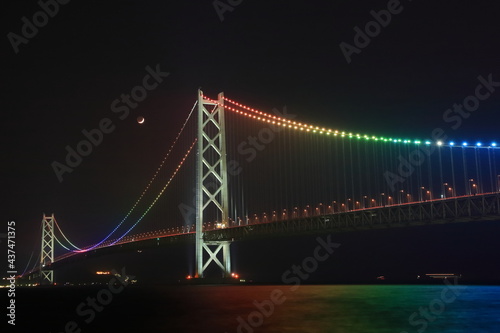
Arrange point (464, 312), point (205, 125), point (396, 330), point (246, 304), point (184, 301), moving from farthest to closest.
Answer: point (205, 125)
point (184, 301)
point (246, 304)
point (464, 312)
point (396, 330)

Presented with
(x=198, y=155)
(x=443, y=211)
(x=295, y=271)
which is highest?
(x=198, y=155)

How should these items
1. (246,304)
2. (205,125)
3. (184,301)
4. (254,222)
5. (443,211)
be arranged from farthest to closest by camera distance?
(205,125), (254,222), (443,211), (184,301), (246,304)

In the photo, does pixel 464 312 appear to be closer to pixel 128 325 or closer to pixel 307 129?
pixel 128 325

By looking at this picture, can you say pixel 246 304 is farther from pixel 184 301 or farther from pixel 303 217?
pixel 303 217

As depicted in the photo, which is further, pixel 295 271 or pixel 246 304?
pixel 295 271

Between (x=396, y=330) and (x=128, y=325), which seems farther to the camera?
(x=128, y=325)

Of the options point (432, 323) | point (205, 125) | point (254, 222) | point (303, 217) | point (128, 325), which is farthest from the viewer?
point (205, 125)

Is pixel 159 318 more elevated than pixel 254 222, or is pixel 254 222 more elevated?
pixel 254 222

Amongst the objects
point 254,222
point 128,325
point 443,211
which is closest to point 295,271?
point 254,222

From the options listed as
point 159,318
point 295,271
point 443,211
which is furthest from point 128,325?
point 295,271
